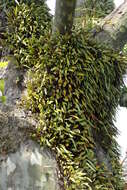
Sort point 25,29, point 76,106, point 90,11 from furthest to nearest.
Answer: point 90,11, point 25,29, point 76,106

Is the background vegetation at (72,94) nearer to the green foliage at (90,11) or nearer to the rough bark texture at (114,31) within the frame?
the rough bark texture at (114,31)

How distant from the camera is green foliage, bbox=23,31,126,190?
1.50 meters

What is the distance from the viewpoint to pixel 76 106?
5.15 ft

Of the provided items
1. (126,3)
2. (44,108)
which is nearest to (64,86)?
(44,108)

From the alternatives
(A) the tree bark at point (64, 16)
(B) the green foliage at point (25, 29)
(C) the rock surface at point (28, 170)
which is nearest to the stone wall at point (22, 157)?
(C) the rock surface at point (28, 170)

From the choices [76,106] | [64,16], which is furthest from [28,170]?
[64,16]

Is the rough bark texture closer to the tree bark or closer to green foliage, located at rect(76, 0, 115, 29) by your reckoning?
→ green foliage, located at rect(76, 0, 115, 29)

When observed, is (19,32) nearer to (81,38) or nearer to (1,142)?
(81,38)

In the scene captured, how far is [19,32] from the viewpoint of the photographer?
1.81 metres

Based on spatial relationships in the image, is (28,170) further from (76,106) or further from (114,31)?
(114,31)

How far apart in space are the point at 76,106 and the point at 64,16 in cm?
52

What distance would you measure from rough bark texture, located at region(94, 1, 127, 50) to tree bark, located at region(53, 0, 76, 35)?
0.43 m

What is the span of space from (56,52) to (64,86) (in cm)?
21

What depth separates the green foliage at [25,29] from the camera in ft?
5.68
